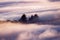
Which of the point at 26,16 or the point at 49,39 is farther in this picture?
the point at 26,16

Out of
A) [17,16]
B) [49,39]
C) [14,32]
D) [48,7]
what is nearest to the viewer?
[49,39]

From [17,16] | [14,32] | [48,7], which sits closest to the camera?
[14,32]

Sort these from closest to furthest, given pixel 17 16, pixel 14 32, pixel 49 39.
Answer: pixel 49 39 < pixel 14 32 < pixel 17 16

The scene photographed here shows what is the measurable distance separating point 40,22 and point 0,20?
34.7 inches

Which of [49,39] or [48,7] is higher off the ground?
[48,7]

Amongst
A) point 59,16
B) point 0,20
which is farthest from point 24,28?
point 59,16

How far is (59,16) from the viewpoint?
4590 mm

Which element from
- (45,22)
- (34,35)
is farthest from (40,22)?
(34,35)

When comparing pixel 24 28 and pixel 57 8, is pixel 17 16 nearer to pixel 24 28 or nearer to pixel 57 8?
pixel 24 28

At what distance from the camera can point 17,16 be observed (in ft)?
14.7

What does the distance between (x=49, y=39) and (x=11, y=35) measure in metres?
0.78

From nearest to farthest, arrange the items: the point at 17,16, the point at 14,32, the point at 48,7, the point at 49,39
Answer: the point at 49,39
the point at 14,32
the point at 17,16
the point at 48,7

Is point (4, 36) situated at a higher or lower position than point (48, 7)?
lower

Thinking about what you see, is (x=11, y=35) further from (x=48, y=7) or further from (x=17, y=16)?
(x=48, y=7)
